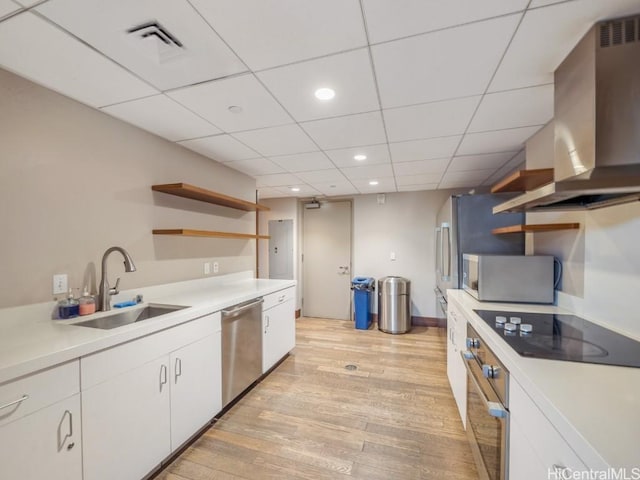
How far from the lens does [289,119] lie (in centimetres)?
213

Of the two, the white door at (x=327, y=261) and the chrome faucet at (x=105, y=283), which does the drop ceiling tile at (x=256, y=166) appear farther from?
the white door at (x=327, y=261)

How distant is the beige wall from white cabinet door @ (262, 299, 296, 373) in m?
0.89

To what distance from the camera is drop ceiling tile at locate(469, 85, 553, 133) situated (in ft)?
5.83

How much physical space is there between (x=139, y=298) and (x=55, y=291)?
20.4 inches

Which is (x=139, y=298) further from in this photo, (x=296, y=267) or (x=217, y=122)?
(x=296, y=267)

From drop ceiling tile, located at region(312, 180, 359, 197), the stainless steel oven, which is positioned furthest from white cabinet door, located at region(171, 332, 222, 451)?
drop ceiling tile, located at region(312, 180, 359, 197)

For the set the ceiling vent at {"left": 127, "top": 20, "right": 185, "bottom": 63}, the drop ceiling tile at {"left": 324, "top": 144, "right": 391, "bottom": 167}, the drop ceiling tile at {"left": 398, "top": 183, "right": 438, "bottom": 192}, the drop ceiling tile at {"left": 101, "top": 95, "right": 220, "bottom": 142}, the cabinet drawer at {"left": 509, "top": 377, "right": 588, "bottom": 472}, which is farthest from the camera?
the drop ceiling tile at {"left": 398, "top": 183, "right": 438, "bottom": 192}

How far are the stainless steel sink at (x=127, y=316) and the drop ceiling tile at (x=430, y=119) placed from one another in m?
2.13

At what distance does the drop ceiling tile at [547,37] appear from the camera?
1.13m

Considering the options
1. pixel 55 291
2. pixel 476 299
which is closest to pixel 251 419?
pixel 55 291

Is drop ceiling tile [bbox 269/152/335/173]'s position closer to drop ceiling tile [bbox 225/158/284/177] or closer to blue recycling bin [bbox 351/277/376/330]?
drop ceiling tile [bbox 225/158/284/177]

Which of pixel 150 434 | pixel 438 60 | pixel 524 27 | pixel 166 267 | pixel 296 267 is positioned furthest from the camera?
pixel 296 267

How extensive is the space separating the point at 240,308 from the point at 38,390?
1359 mm

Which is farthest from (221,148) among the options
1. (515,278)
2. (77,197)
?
(515,278)
